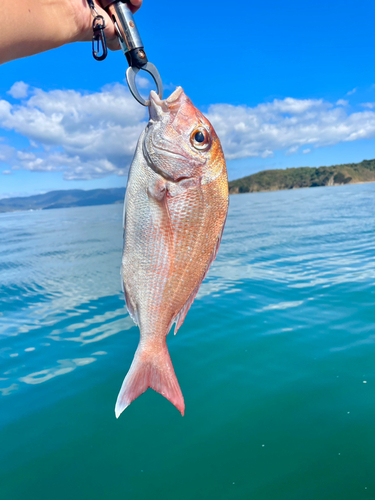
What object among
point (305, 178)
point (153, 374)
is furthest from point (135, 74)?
point (305, 178)

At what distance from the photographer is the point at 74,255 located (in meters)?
14.6

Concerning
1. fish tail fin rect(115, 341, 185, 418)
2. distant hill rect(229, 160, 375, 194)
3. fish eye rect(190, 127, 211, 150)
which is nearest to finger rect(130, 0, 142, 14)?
fish eye rect(190, 127, 211, 150)

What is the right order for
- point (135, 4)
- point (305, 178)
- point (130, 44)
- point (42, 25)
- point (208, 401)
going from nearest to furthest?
point (42, 25) → point (130, 44) → point (135, 4) → point (208, 401) → point (305, 178)

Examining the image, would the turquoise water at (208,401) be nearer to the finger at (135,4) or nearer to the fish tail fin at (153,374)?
the fish tail fin at (153,374)

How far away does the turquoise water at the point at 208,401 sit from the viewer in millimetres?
3281

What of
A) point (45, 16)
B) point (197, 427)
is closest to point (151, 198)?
point (45, 16)

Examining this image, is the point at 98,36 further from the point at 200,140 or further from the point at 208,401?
the point at 208,401

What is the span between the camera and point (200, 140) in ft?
6.60

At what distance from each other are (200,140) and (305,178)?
15500cm

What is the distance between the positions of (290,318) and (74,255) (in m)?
10.9

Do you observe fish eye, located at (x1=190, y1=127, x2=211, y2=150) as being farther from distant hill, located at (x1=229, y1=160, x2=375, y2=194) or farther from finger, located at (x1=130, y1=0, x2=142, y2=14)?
distant hill, located at (x1=229, y1=160, x2=375, y2=194)

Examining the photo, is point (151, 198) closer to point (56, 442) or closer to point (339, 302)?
point (56, 442)

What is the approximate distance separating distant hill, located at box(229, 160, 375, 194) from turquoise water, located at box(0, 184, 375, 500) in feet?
391

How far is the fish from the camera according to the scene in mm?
1962
